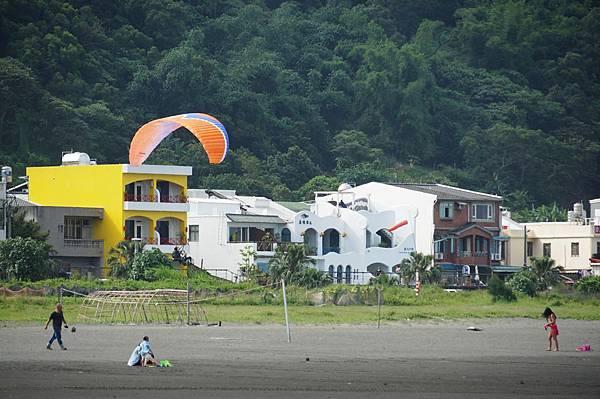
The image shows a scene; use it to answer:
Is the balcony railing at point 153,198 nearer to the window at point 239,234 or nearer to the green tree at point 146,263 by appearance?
the window at point 239,234

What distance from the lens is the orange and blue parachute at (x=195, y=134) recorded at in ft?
209

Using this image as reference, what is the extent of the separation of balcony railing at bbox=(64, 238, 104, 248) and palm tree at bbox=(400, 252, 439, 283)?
1337 cm

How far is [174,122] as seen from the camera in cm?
6525

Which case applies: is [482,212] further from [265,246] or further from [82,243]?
[82,243]

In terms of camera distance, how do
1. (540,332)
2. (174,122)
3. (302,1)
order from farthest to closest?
(302,1) < (174,122) < (540,332)

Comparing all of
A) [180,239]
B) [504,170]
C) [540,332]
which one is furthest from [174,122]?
[504,170]

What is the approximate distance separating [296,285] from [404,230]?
17373 mm

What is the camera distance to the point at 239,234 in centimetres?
7012

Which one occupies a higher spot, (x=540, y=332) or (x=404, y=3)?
(x=404, y=3)

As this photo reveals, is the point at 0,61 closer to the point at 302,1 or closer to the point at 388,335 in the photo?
the point at 302,1

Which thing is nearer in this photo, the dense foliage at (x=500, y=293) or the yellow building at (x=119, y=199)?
the dense foliage at (x=500, y=293)

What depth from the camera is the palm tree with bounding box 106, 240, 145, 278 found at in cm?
6116

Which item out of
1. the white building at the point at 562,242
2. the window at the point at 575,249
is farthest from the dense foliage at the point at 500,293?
the window at the point at 575,249

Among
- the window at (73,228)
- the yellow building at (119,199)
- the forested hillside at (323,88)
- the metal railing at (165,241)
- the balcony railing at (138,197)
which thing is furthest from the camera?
the forested hillside at (323,88)
